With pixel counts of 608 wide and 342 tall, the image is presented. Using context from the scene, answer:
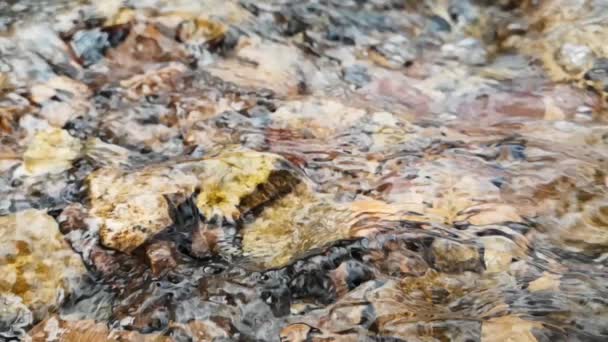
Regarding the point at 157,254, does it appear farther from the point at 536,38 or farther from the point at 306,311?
the point at 536,38

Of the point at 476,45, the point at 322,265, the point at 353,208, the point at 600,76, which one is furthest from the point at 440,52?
the point at 322,265

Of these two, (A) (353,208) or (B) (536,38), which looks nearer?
(A) (353,208)

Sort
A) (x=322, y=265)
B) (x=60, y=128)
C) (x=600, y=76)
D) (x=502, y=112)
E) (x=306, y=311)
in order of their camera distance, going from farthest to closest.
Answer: (x=600, y=76) → (x=502, y=112) → (x=60, y=128) → (x=322, y=265) → (x=306, y=311)

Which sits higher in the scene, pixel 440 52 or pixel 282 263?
pixel 440 52

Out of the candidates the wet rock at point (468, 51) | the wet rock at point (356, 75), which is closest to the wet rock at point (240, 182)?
the wet rock at point (356, 75)

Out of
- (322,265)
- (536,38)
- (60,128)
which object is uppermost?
→ (536,38)

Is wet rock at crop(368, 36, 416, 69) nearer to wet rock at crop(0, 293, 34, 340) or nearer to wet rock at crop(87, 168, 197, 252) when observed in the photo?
wet rock at crop(87, 168, 197, 252)

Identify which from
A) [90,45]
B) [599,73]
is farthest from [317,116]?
[599,73]

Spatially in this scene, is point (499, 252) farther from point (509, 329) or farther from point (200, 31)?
point (200, 31)
